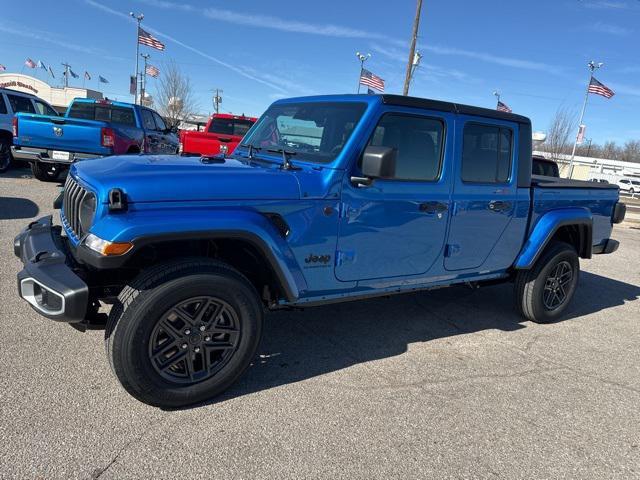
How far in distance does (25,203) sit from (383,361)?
712 cm

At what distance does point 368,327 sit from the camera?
14.5 feet

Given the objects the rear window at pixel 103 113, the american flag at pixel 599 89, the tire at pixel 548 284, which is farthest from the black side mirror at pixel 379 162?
the american flag at pixel 599 89

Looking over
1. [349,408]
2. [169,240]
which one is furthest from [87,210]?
[349,408]

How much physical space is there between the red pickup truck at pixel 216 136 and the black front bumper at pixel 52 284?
6.14 metres

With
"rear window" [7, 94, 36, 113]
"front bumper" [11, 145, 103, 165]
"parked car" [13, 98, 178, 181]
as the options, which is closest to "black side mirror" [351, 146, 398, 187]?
"parked car" [13, 98, 178, 181]

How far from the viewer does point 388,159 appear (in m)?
3.06

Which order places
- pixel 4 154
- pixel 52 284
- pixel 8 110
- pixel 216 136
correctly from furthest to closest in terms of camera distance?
pixel 8 110 → pixel 4 154 → pixel 216 136 → pixel 52 284

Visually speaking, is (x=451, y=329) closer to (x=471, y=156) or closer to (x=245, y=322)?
(x=471, y=156)

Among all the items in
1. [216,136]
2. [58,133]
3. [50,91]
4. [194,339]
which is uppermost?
[50,91]

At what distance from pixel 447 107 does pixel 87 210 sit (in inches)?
106

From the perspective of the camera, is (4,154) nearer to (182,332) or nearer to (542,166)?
(182,332)

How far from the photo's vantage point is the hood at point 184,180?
2627 mm

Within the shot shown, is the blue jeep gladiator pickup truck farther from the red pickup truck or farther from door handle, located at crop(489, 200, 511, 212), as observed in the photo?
the red pickup truck

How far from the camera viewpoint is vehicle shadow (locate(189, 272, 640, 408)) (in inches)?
138
